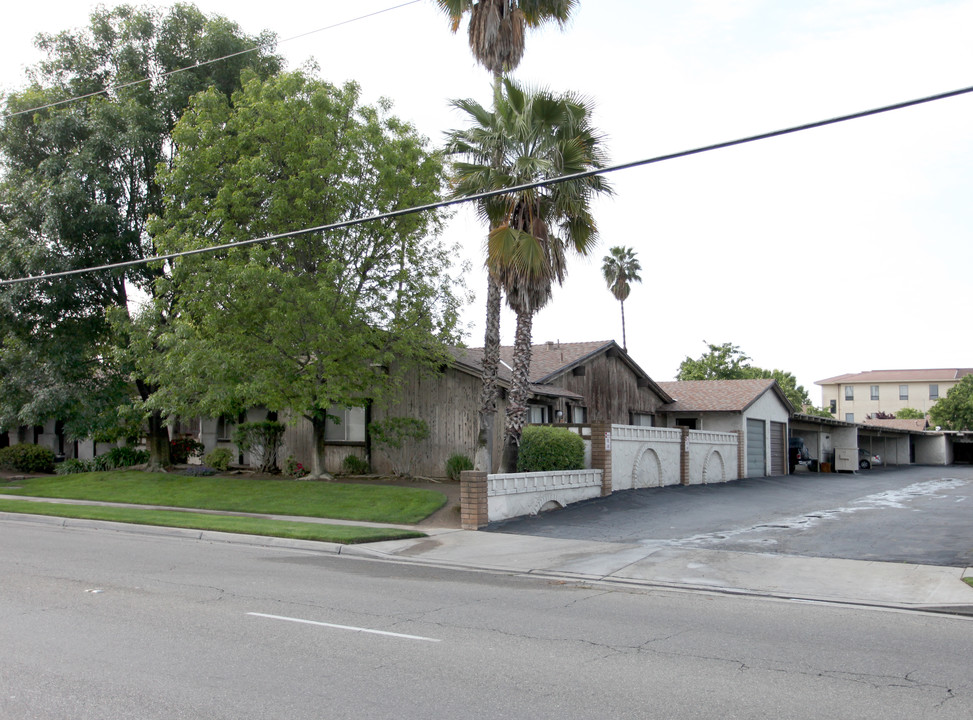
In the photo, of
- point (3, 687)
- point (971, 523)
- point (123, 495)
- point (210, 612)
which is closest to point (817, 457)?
point (971, 523)

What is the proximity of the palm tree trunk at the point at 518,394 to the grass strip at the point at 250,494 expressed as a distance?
189 centimetres

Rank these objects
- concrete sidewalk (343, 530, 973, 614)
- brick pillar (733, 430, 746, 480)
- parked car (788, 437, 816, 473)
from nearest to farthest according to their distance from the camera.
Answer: concrete sidewalk (343, 530, 973, 614) < brick pillar (733, 430, 746, 480) < parked car (788, 437, 816, 473)

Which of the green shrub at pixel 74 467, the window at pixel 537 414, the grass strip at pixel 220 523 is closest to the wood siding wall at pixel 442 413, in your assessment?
the window at pixel 537 414

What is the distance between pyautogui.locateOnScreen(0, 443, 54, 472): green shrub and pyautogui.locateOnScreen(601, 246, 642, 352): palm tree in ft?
127

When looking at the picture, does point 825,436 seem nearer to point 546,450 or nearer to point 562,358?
point 562,358

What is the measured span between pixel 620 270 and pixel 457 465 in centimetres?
3836

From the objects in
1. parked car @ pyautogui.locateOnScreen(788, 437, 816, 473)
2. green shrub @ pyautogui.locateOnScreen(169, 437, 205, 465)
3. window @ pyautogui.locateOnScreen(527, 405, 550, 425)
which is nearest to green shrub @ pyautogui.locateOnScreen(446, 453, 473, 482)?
window @ pyautogui.locateOnScreen(527, 405, 550, 425)

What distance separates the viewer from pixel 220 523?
1655 cm

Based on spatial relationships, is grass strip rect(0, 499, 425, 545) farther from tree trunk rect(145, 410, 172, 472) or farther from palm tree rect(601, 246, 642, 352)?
palm tree rect(601, 246, 642, 352)

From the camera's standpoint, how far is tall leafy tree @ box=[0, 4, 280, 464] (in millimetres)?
23797

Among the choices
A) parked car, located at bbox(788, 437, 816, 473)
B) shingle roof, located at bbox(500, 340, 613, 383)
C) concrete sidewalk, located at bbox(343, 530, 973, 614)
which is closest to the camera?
concrete sidewalk, located at bbox(343, 530, 973, 614)

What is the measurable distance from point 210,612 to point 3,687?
2.77m

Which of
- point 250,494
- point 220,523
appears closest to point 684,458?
point 250,494

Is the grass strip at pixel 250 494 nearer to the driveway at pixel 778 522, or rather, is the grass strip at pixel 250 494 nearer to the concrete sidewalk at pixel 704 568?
the driveway at pixel 778 522
